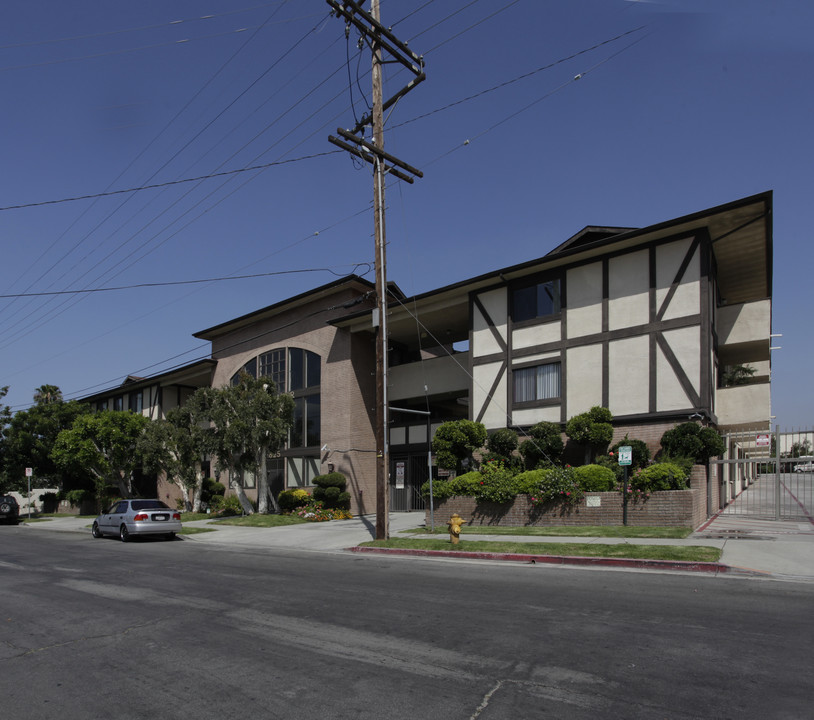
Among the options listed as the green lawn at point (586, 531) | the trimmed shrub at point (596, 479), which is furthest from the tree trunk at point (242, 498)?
the trimmed shrub at point (596, 479)

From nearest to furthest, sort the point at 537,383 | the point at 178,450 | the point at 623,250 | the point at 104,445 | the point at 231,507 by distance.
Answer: the point at 623,250, the point at 537,383, the point at 178,450, the point at 231,507, the point at 104,445

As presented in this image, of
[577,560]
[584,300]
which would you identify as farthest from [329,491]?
[577,560]

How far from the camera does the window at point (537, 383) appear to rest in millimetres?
23359

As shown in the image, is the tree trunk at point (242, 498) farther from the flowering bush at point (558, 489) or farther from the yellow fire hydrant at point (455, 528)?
the yellow fire hydrant at point (455, 528)

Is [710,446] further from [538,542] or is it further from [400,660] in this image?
[400,660]

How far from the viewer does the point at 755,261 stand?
24.0 metres

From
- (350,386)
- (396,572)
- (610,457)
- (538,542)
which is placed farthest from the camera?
(350,386)

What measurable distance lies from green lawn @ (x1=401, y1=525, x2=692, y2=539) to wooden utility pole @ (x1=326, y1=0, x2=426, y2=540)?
2897 millimetres

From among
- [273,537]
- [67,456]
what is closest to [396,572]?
[273,537]

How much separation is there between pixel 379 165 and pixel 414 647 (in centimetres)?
1496

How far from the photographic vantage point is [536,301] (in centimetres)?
2439

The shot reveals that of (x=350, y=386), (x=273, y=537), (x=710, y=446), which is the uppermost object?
(x=350, y=386)

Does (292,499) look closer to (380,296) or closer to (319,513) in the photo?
(319,513)

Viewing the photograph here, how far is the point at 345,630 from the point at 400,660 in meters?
1.43
